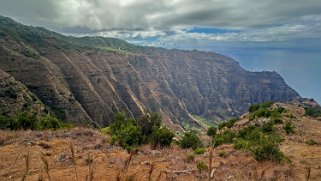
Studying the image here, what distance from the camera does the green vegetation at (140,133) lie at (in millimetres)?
25219

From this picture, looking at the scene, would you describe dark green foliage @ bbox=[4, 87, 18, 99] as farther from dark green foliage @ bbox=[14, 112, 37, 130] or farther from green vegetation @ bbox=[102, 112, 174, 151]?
green vegetation @ bbox=[102, 112, 174, 151]

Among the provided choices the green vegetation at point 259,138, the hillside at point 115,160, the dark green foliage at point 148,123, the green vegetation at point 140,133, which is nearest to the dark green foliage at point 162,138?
the green vegetation at point 140,133

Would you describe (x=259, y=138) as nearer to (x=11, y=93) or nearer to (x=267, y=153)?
(x=267, y=153)

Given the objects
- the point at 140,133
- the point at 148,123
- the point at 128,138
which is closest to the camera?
the point at 128,138

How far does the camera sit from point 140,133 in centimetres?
2962

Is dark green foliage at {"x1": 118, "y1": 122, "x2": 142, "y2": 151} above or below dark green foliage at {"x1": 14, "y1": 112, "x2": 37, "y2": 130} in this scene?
above

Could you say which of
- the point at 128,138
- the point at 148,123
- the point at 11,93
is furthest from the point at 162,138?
the point at 11,93

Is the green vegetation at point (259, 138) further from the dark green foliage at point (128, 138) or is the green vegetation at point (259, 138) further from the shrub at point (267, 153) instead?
the dark green foliage at point (128, 138)

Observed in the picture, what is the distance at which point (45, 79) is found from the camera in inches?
5049

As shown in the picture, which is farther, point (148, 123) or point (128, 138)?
point (148, 123)

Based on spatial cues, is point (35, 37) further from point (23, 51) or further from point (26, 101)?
point (26, 101)

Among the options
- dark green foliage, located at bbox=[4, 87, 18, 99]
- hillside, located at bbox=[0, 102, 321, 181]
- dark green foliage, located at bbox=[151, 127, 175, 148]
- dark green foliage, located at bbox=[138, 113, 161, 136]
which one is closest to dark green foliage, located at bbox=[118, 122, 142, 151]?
hillside, located at bbox=[0, 102, 321, 181]

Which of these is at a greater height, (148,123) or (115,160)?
(115,160)

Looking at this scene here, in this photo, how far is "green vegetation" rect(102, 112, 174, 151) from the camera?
25.2m
